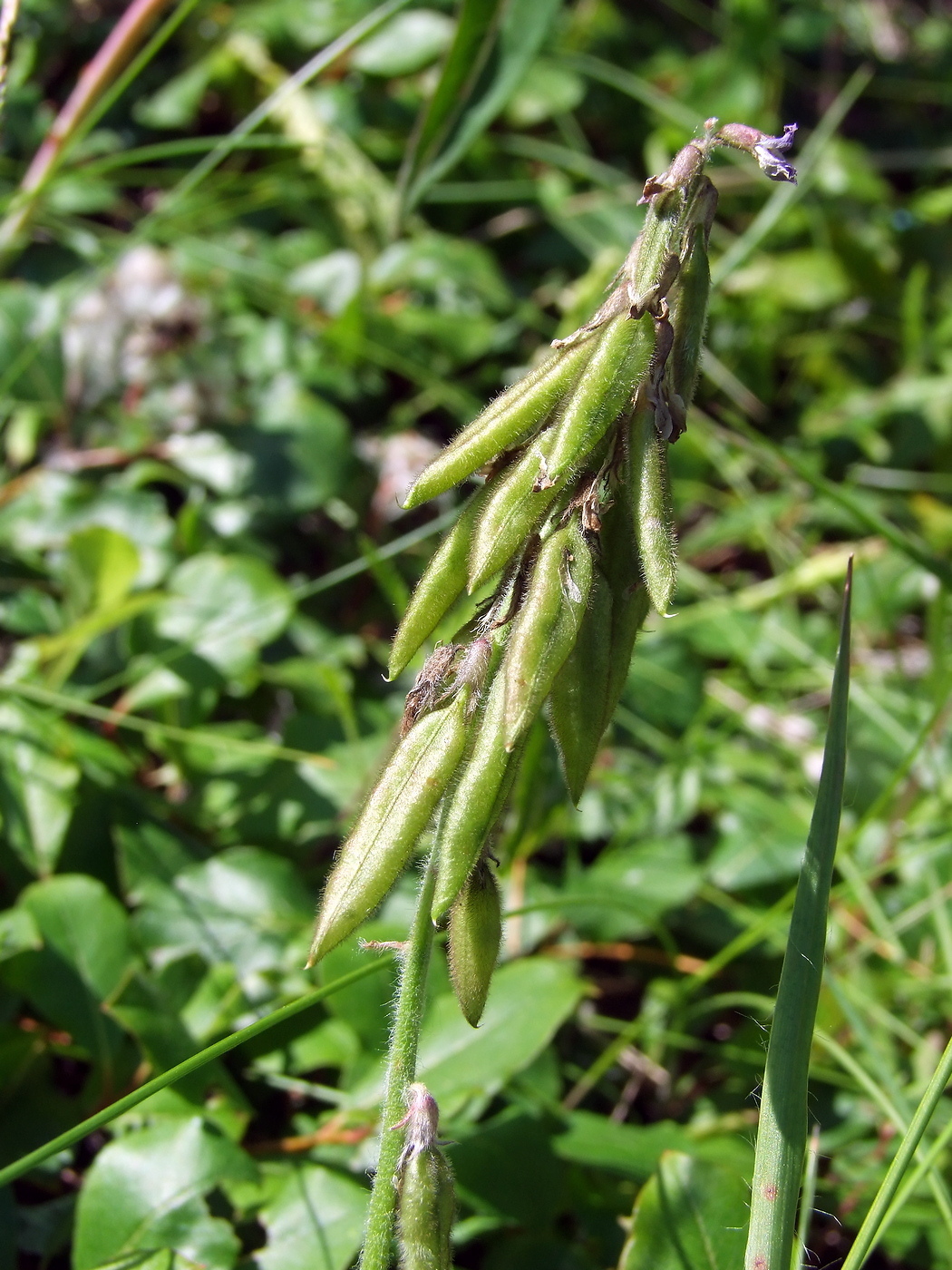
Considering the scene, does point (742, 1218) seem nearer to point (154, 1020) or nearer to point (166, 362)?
point (154, 1020)

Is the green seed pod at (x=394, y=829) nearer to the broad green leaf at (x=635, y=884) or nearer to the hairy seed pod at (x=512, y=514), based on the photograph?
the hairy seed pod at (x=512, y=514)

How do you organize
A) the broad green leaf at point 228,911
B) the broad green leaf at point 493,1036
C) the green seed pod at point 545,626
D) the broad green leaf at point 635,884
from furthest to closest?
the broad green leaf at point 635,884 < the broad green leaf at point 228,911 < the broad green leaf at point 493,1036 < the green seed pod at point 545,626

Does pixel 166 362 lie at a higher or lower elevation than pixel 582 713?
higher

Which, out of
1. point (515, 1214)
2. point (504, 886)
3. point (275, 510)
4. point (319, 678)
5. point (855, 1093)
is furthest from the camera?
point (275, 510)

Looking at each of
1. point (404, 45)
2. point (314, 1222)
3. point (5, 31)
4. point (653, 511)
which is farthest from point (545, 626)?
point (404, 45)

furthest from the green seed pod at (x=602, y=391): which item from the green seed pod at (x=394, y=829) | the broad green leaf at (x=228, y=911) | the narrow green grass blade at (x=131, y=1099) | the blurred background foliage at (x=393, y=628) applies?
the broad green leaf at (x=228, y=911)

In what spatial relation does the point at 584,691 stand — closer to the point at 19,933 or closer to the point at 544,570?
the point at 544,570

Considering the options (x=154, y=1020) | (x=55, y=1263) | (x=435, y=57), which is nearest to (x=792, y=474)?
(x=435, y=57)
